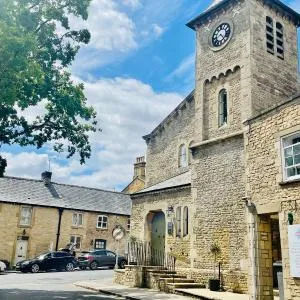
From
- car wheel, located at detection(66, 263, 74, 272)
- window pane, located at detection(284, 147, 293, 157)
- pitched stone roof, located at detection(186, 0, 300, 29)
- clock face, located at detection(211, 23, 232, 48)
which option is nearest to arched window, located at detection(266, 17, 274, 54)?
pitched stone roof, located at detection(186, 0, 300, 29)

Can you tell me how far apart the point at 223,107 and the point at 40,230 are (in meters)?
23.1

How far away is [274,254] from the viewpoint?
15.5 m

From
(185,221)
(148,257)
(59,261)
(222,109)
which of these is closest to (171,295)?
(185,221)

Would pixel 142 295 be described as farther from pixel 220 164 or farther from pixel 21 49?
pixel 21 49

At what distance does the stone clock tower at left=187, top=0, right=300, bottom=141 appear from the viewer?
1711cm

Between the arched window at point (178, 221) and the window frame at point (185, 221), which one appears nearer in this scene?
the window frame at point (185, 221)

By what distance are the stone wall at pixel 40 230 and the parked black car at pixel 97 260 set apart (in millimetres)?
6307

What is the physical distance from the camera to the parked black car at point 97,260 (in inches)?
1142

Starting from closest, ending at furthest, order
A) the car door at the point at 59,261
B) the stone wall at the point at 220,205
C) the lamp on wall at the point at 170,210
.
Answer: the stone wall at the point at 220,205 < the lamp on wall at the point at 170,210 < the car door at the point at 59,261

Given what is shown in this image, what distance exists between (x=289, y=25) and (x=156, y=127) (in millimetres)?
10785

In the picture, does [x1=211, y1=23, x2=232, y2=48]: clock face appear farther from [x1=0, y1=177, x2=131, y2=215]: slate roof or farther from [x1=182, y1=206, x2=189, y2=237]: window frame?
[x1=0, y1=177, x2=131, y2=215]: slate roof

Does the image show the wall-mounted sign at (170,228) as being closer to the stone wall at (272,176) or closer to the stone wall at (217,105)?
the stone wall at (217,105)

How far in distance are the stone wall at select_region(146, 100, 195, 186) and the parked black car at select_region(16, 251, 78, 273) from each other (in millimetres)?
8716

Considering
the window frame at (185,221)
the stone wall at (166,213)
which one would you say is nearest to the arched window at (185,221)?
the window frame at (185,221)
